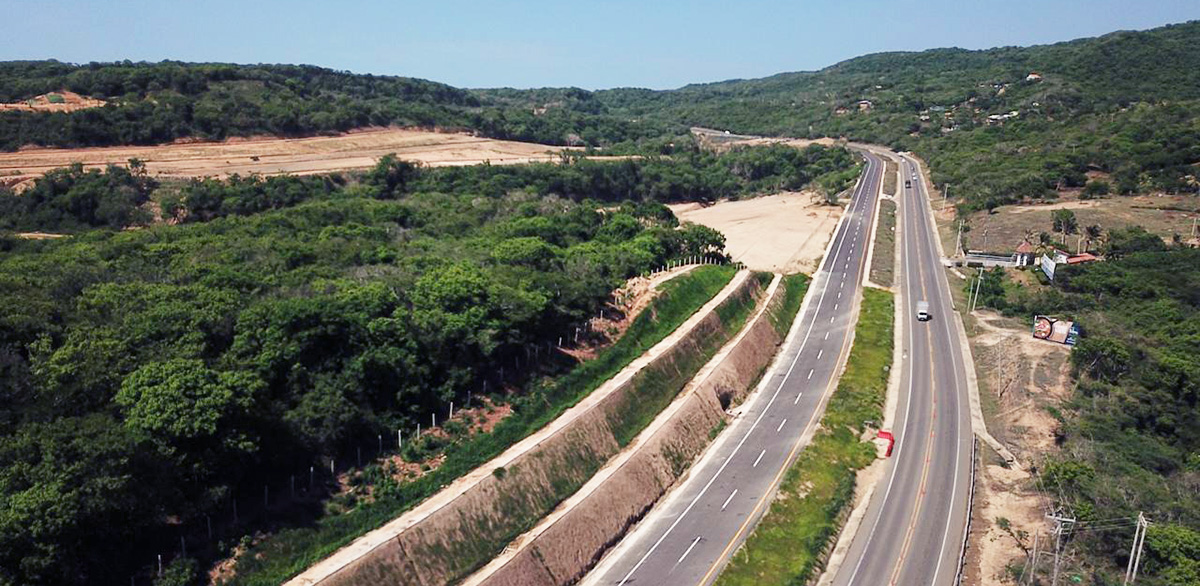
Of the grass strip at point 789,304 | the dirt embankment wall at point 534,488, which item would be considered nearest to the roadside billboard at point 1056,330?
the grass strip at point 789,304

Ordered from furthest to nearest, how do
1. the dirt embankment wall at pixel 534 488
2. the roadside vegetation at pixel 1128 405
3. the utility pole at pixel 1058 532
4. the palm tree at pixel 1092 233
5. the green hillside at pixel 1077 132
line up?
the green hillside at pixel 1077 132 → the palm tree at pixel 1092 233 → the roadside vegetation at pixel 1128 405 → the utility pole at pixel 1058 532 → the dirt embankment wall at pixel 534 488

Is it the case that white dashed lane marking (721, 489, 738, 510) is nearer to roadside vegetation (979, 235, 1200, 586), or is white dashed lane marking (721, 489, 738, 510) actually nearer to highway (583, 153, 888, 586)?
highway (583, 153, 888, 586)

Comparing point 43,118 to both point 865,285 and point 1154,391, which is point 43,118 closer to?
point 865,285

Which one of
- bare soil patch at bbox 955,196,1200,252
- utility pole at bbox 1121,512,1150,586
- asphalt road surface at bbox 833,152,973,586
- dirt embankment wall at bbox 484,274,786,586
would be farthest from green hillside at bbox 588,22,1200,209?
utility pole at bbox 1121,512,1150,586

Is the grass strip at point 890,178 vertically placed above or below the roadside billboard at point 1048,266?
above

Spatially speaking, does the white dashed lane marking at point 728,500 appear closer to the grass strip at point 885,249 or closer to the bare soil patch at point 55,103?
the grass strip at point 885,249

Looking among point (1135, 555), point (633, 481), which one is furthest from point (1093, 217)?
point (633, 481)

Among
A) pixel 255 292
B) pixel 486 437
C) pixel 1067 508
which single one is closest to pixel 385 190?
pixel 255 292
